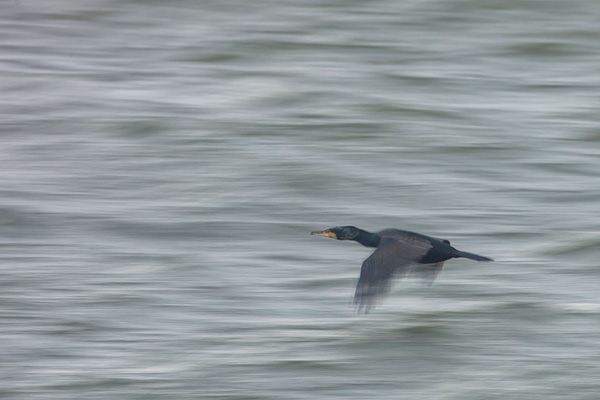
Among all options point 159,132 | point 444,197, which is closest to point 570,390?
point 444,197

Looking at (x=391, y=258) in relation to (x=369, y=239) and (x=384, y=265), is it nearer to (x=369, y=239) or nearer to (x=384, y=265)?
(x=384, y=265)

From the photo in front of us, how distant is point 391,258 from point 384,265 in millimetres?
71

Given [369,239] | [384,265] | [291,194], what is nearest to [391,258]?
[384,265]

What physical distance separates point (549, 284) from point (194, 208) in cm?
326

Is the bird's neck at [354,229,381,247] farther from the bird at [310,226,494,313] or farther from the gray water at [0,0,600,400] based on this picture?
the gray water at [0,0,600,400]

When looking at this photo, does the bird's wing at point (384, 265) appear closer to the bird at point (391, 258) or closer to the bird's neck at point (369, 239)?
the bird at point (391, 258)

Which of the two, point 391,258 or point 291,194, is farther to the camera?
point 291,194

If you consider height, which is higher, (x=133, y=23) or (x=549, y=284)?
(x=133, y=23)

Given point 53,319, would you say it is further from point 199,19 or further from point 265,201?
point 199,19

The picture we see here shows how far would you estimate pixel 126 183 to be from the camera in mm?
10750

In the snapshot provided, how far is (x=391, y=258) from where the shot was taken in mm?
5211

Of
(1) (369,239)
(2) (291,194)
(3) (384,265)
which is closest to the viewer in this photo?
(3) (384,265)

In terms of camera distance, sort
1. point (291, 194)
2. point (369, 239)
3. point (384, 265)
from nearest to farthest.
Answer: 1. point (384, 265)
2. point (369, 239)
3. point (291, 194)

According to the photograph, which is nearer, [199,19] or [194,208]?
[194,208]
